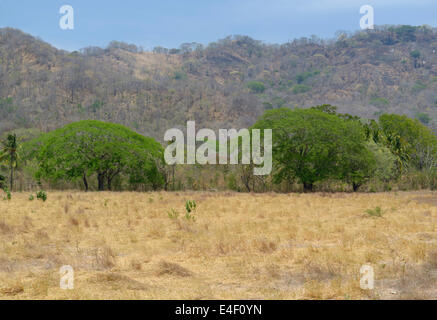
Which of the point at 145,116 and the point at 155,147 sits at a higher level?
the point at 145,116

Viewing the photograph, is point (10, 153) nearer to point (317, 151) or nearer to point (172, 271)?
point (317, 151)

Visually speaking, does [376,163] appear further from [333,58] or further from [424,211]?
[333,58]

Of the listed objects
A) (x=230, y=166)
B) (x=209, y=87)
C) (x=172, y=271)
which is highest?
(x=209, y=87)

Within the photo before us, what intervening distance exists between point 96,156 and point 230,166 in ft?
39.0

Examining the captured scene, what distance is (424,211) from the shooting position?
18.9 m

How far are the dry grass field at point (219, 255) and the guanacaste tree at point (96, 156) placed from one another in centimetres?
1707

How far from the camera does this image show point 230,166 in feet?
129

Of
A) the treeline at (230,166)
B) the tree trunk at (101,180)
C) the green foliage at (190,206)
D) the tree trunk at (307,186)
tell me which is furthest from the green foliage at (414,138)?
the green foliage at (190,206)

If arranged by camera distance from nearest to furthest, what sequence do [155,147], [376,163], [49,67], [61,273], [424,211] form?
1. [61,273]
2. [424,211]
3. [376,163]
4. [155,147]
5. [49,67]

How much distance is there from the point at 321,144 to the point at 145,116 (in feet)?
231

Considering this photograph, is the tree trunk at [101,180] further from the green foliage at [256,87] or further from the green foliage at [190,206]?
the green foliage at [256,87]

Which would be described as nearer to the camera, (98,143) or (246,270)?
(246,270)

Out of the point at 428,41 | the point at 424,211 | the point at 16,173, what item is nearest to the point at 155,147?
the point at 16,173

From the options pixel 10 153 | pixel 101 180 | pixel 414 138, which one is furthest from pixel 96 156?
pixel 414 138
